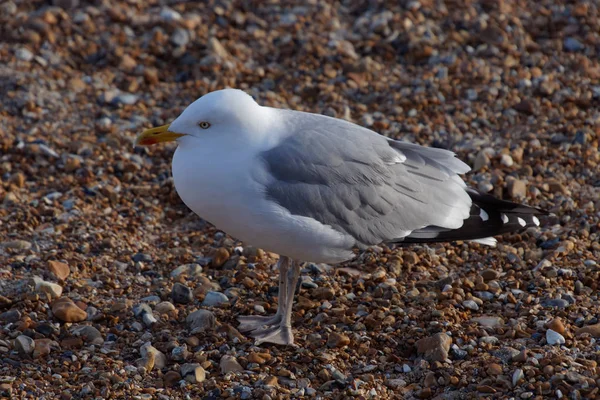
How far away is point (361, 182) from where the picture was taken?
4516mm

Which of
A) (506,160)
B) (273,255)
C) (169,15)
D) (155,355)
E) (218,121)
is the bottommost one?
(273,255)

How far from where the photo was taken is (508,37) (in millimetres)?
7824

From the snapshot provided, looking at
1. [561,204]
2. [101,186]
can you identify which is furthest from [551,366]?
[101,186]

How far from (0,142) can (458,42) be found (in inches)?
154

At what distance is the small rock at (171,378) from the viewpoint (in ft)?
14.0

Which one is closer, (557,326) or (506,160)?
(557,326)

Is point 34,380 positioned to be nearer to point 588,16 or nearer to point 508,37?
point 508,37

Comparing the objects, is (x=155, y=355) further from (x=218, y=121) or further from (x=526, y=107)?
(x=526, y=107)

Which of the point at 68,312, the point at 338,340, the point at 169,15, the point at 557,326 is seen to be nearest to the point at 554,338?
the point at 557,326

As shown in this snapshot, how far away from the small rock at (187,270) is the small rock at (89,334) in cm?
71

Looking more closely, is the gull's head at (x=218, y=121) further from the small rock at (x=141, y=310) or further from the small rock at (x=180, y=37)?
the small rock at (x=180, y=37)

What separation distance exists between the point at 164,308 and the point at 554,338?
6.78 ft

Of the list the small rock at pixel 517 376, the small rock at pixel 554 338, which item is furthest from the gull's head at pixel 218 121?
the small rock at pixel 554 338

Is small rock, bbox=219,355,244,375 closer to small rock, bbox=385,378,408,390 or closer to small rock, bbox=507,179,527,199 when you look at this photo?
small rock, bbox=385,378,408,390
